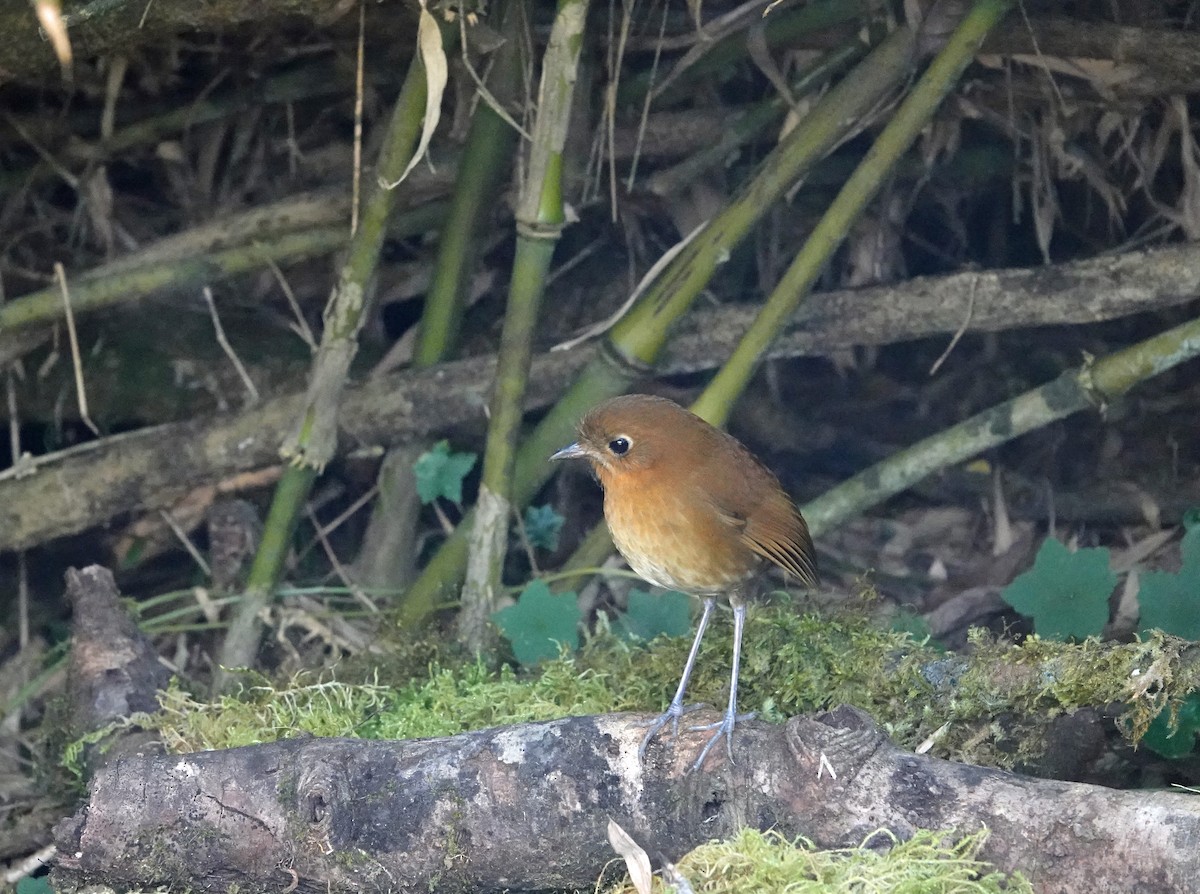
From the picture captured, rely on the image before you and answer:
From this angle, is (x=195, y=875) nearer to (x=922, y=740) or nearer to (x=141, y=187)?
(x=922, y=740)

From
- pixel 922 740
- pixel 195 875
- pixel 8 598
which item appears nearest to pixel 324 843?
pixel 195 875

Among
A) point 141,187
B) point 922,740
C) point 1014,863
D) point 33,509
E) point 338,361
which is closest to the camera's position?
point 1014,863

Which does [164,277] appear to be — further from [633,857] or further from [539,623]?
[633,857]

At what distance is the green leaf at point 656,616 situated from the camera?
3.61m

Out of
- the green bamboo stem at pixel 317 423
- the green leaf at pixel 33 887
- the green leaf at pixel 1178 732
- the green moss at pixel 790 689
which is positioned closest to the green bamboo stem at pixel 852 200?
the green moss at pixel 790 689

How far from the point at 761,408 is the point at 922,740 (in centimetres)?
179

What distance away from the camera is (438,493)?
4008 mm

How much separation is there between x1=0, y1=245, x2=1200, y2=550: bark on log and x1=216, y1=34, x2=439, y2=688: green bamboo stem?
0.32 metres

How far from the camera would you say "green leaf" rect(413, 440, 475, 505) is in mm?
3959

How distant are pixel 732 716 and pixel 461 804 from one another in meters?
0.57

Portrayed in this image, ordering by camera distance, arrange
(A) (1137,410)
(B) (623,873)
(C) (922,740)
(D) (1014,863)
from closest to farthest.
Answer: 1. (D) (1014,863)
2. (B) (623,873)
3. (C) (922,740)
4. (A) (1137,410)

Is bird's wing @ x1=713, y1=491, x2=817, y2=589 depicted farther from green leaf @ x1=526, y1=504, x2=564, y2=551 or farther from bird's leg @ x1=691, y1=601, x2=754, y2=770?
green leaf @ x1=526, y1=504, x2=564, y2=551

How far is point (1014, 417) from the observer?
3.62 metres

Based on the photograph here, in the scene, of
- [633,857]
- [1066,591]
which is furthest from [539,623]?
[1066,591]
